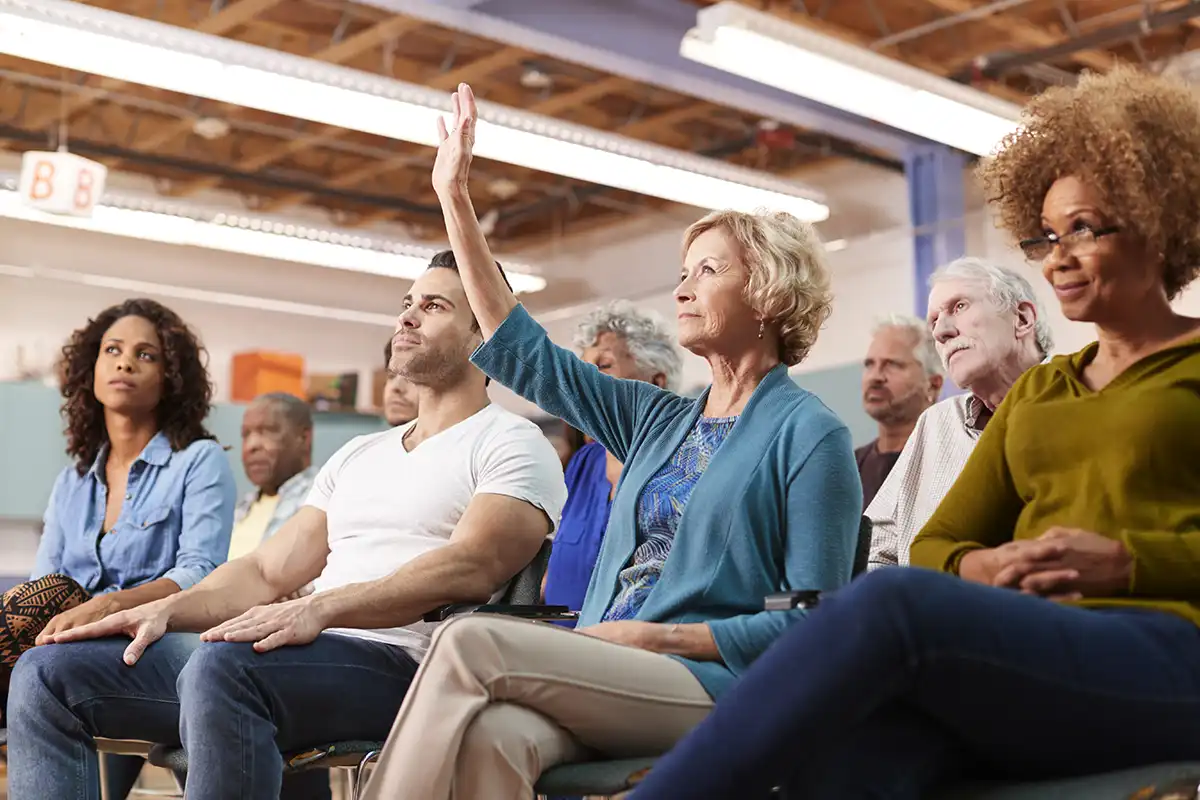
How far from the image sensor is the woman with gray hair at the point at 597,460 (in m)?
2.85

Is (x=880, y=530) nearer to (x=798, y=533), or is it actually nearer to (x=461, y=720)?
(x=798, y=533)

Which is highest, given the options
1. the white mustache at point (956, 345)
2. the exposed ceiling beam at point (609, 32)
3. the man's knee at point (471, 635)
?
the exposed ceiling beam at point (609, 32)

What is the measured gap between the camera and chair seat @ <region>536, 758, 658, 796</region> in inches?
59.2

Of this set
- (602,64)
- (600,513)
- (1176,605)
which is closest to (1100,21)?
(602,64)

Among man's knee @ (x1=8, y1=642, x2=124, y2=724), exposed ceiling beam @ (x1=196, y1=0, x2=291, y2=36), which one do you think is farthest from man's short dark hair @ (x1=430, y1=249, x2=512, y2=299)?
exposed ceiling beam @ (x1=196, y1=0, x2=291, y2=36)

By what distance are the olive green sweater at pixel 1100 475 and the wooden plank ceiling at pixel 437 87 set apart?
3980 mm

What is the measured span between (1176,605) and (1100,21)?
19.8 feet

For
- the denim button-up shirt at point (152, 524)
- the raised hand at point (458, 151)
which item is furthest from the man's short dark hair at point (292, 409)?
the raised hand at point (458, 151)

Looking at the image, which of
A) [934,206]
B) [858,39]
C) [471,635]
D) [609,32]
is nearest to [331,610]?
[471,635]

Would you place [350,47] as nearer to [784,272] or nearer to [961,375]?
[961,375]

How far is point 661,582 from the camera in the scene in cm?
177

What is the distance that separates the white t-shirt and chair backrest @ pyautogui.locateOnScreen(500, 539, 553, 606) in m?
0.09

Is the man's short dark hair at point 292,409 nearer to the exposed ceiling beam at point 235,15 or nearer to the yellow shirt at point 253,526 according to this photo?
the yellow shirt at point 253,526

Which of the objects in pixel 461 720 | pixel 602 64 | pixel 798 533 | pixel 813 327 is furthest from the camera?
pixel 602 64
